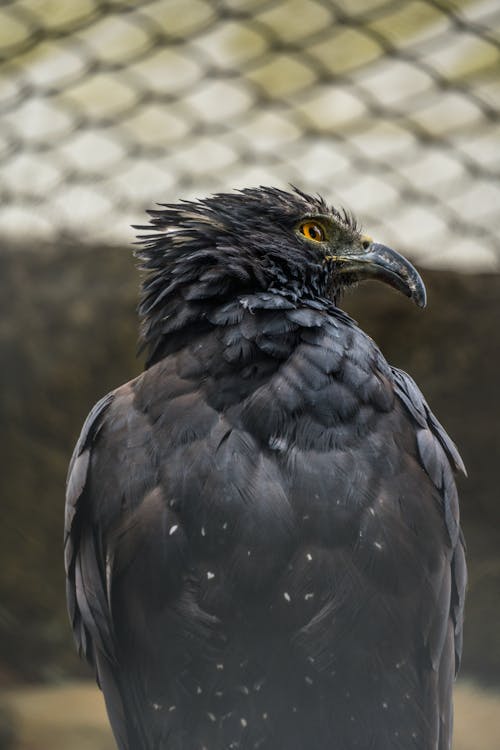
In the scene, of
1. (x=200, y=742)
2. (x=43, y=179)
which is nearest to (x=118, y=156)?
(x=43, y=179)

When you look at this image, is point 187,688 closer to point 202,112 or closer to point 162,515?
point 162,515

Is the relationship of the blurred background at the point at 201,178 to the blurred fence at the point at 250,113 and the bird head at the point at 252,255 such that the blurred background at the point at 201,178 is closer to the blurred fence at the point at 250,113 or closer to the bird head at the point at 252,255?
the blurred fence at the point at 250,113

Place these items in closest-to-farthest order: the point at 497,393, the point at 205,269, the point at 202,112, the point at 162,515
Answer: the point at 162,515
the point at 205,269
the point at 497,393
the point at 202,112

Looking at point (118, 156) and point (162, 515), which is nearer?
point (162, 515)

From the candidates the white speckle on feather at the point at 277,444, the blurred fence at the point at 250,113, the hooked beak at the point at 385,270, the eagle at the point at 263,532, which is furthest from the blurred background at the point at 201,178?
the white speckle on feather at the point at 277,444

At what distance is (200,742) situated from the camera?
106 inches

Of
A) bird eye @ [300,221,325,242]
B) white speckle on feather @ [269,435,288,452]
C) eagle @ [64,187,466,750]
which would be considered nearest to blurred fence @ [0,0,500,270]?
bird eye @ [300,221,325,242]

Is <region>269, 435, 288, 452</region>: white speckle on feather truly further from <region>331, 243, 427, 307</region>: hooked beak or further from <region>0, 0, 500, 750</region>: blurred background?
<region>0, 0, 500, 750</region>: blurred background

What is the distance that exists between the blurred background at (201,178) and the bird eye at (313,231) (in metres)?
1.69

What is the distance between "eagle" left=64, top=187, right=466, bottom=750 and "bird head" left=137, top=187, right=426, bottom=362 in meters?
0.01

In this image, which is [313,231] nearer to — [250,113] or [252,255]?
[252,255]

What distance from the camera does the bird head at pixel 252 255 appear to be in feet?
9.55

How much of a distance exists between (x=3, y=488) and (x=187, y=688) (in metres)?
2.80

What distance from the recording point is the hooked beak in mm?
3154
